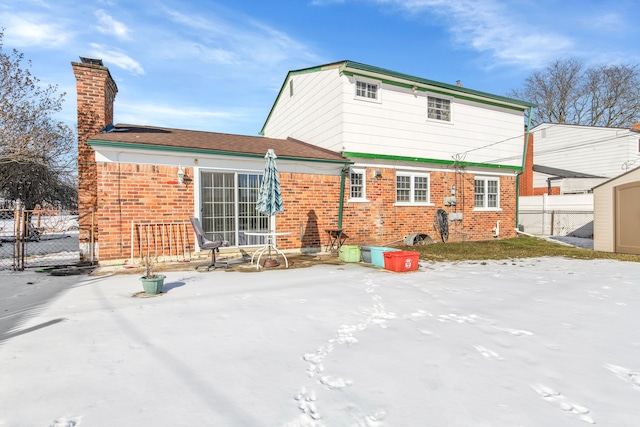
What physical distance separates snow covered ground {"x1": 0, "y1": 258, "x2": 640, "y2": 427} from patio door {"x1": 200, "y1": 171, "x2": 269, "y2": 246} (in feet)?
12.2

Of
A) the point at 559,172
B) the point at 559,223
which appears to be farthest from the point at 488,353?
the point at 559,172

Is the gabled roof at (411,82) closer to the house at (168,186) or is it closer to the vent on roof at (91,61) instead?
the house at (168,186)

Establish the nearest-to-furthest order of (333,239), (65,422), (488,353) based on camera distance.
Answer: (65,422)
(488,353)
(333,239)

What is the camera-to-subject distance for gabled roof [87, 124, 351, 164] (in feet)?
26.7

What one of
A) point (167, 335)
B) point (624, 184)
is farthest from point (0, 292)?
point (624, 184)

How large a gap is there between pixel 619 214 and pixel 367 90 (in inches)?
392

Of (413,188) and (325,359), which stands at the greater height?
(413,188)

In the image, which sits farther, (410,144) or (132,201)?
(410,144)

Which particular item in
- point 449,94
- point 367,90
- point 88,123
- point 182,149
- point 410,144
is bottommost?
point 182,149

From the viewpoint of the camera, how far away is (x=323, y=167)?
35.6 feet

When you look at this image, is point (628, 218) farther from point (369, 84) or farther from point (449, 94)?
point (369, 84)

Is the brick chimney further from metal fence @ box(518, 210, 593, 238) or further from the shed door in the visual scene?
metal fence @ box(518, 210, 593, 238)

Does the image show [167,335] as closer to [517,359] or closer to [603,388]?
[517,359]

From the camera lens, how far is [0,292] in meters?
5.78
